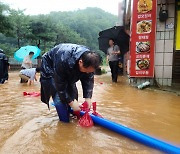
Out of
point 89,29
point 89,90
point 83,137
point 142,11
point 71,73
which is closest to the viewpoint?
point 83,137

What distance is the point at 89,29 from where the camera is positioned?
6575 cm

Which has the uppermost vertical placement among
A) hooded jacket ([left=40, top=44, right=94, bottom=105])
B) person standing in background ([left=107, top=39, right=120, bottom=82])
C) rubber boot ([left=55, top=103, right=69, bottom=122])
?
person standing in background ([left=107, top=39, right=120, bottom=82])

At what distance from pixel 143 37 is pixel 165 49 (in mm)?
717

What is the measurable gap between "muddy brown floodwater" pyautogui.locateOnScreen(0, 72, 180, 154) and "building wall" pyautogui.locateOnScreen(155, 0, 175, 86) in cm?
233

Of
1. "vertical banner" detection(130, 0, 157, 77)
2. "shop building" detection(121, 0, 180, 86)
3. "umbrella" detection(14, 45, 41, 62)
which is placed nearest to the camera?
"shop building" detection(121, 0, 180, 86)

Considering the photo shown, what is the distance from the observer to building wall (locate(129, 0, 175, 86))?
6758mm

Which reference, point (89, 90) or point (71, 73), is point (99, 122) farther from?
point (71, 73)

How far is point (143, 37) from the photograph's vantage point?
7062 mm

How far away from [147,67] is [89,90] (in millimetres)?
4311

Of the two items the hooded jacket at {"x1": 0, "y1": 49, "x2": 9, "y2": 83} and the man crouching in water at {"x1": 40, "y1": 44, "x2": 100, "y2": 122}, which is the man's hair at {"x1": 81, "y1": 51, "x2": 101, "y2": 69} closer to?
the man crouching in water at {"x1": 40, "y1": 44, "x2": 100, "y2": 122}

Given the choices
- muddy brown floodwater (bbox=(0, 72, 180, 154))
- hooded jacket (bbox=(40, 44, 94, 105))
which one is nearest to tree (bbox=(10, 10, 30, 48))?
muddy brown floodwater (bbox=(0, 72, 180, 154))

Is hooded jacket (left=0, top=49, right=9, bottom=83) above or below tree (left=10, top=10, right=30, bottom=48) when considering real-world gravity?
below

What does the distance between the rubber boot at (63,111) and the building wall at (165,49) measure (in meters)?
4.35

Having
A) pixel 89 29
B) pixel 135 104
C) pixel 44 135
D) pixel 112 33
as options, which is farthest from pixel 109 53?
pixel 89 29
